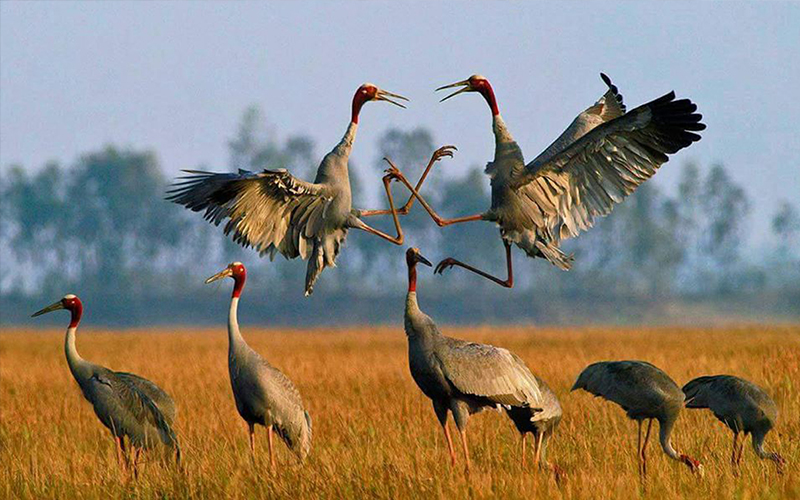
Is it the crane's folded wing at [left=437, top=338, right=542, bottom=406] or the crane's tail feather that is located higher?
the crane's tail feather

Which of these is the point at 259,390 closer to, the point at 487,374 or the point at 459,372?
the point at 459,372

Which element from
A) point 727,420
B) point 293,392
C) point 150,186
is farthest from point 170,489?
point 150,186

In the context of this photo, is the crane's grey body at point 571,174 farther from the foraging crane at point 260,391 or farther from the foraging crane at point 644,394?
the foraging crane at point 260,391

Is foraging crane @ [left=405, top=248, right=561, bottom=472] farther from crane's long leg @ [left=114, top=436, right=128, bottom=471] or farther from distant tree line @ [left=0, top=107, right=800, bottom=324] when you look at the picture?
distant tree line @ [left=0, top=107, right=800, bottom=324]

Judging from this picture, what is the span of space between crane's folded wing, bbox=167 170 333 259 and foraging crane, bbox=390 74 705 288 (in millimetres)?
818

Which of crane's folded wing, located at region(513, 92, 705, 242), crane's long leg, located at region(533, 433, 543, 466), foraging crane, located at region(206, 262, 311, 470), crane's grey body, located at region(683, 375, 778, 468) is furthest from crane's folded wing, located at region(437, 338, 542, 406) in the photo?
crane's grey body, located at region(683, 375, 778, 468)

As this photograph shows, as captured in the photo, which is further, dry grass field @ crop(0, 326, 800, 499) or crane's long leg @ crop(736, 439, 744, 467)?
crane's long leg @ crop(736, 439, 744, 467)

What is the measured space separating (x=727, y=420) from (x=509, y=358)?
73.3 inches

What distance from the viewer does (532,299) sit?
78.4m

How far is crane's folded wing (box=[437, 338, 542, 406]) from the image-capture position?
24.3 feet

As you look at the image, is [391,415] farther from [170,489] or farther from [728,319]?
[728,319]

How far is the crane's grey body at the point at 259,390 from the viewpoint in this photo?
818cm

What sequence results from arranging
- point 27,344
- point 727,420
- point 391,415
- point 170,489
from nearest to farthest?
point 170,489 < point 727,420 < point 391,415 < point 27,344

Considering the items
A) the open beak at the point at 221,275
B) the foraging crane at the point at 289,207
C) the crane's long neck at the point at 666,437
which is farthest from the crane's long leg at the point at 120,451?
the crane's long neck at the point at 666,437
